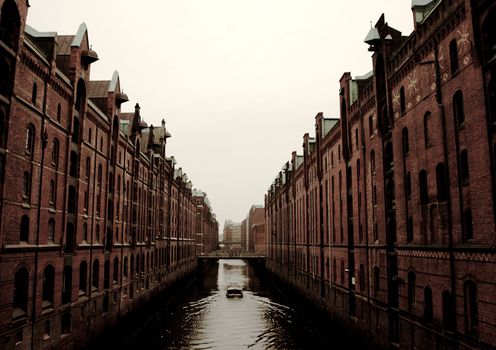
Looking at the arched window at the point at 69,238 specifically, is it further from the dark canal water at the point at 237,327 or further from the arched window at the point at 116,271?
the arched window at the point at 116,271

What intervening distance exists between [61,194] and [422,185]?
794 inches

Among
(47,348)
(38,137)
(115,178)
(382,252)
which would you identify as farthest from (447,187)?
(115,178)

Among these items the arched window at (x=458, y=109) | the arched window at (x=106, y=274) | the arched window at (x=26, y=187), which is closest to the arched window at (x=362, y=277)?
the arched window at (x=458, y=109)

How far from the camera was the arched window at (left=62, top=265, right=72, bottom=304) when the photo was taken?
25969mm

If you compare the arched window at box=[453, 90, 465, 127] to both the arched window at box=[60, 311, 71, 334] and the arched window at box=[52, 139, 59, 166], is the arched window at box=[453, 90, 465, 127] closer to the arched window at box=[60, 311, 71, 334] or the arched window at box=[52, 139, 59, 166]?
the arched window at box=[52, 139, 59, 166]

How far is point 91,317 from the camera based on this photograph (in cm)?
2930

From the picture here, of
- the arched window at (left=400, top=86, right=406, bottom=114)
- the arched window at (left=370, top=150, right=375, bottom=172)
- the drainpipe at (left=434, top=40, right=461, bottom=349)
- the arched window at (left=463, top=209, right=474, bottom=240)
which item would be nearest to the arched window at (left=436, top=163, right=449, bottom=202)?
the drainpipe at (left=434, top=40, right=461, bottom=349)

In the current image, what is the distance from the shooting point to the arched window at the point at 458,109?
1709 centimetres

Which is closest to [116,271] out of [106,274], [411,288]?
[106,274]

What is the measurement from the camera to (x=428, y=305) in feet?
65.4

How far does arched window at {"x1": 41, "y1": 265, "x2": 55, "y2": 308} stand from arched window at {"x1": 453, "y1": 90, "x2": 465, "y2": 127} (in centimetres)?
2199

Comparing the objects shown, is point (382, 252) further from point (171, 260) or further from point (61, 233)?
point (171, 260)

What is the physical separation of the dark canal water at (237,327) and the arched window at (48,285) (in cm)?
816

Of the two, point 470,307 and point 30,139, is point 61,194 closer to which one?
point 30,139
